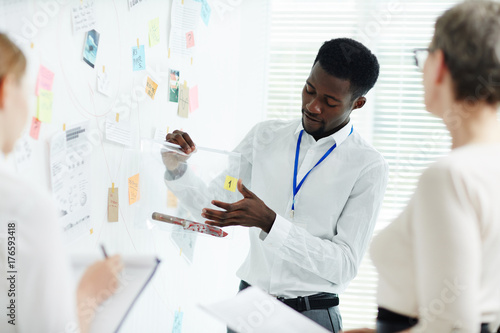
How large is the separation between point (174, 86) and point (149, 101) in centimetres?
28

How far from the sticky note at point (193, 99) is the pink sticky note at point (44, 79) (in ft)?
3.79

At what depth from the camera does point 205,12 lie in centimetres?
242

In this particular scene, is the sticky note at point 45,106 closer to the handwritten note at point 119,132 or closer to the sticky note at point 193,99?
the handwritten note at point 119,132

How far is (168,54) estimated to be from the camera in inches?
76.7

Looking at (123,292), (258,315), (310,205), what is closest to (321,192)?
(310,205)

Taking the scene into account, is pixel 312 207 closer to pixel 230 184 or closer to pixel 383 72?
pixel 230 184

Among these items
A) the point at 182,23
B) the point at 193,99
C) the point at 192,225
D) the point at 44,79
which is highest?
the point at 182,23

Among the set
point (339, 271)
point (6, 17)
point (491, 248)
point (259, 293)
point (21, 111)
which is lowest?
point (339, 271)

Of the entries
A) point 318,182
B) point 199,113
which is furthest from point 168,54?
point 318,182

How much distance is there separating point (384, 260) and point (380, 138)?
7.01 feet

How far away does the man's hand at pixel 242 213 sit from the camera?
145 cm

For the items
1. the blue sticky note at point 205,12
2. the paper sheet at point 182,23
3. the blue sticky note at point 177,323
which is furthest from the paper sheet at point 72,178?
the blue sticky note at point 205,12

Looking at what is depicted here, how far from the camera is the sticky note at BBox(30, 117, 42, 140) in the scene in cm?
102

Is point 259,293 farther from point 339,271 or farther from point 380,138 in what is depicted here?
point 380,138
